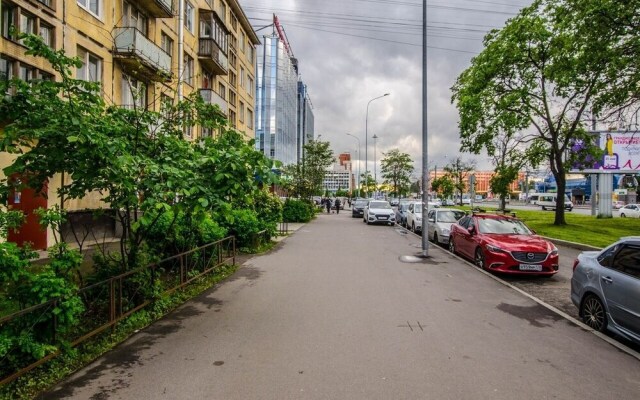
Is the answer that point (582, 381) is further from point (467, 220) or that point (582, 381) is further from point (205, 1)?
point (205, 1)

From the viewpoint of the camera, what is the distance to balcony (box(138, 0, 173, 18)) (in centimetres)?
1906

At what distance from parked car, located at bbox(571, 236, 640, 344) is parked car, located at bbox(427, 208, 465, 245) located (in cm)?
985

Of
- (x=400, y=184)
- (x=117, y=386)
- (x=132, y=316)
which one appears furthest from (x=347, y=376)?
(x=400, y=184)

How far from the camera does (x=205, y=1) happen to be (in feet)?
93.2

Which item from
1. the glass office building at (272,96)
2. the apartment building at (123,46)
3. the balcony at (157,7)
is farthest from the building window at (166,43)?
the glass office building at (272,96)

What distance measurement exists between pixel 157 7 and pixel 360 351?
19.8 m

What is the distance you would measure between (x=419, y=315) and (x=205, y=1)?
28.3m

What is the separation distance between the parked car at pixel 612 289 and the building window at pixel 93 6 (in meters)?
17.5

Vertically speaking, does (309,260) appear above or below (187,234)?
below

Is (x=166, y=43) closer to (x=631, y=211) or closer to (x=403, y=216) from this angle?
(x=403, y=216)

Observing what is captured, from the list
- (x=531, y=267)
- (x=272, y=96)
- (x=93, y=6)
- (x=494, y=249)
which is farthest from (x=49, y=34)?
(x=272, y=96)

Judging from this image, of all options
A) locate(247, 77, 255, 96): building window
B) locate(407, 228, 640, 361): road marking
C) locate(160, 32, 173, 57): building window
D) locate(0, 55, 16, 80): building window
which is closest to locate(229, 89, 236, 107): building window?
locate(247, 77, 255, 96): building window

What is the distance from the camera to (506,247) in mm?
10102

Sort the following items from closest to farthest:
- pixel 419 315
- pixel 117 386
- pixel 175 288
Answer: pixel 117 386, pixel 419 315, pixel 175 288
